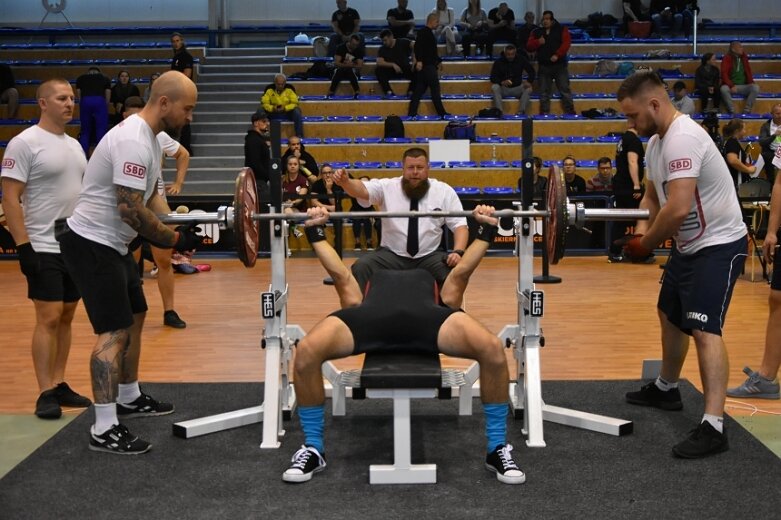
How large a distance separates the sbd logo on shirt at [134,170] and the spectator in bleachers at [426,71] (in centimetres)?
1032

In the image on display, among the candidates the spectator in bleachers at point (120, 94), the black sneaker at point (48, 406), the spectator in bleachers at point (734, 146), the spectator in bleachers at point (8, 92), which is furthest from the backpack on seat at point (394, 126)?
the black sneaker at point (48, 406)

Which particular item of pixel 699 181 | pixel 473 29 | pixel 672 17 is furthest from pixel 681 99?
pixel 699 181

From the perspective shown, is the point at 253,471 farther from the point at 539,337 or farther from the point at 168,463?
the point at 539,337

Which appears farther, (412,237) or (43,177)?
(412,237)

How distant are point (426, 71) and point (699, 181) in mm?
10275

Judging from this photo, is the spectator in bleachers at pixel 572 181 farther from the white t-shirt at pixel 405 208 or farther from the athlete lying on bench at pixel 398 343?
the athlete lying on bench at pixel 398 343

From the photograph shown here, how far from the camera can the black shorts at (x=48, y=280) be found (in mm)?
4523

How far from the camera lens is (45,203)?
4.52m

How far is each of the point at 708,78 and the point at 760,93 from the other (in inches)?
52.0

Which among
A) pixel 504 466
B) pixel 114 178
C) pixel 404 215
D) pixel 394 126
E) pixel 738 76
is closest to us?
pixel 504 466

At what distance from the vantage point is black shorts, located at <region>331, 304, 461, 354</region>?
3.84 metres

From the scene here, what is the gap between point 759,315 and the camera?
720 centimetres

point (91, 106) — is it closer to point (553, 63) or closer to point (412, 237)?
point (553, 63)

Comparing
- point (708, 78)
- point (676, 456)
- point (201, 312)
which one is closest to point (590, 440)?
point (676, 456)
